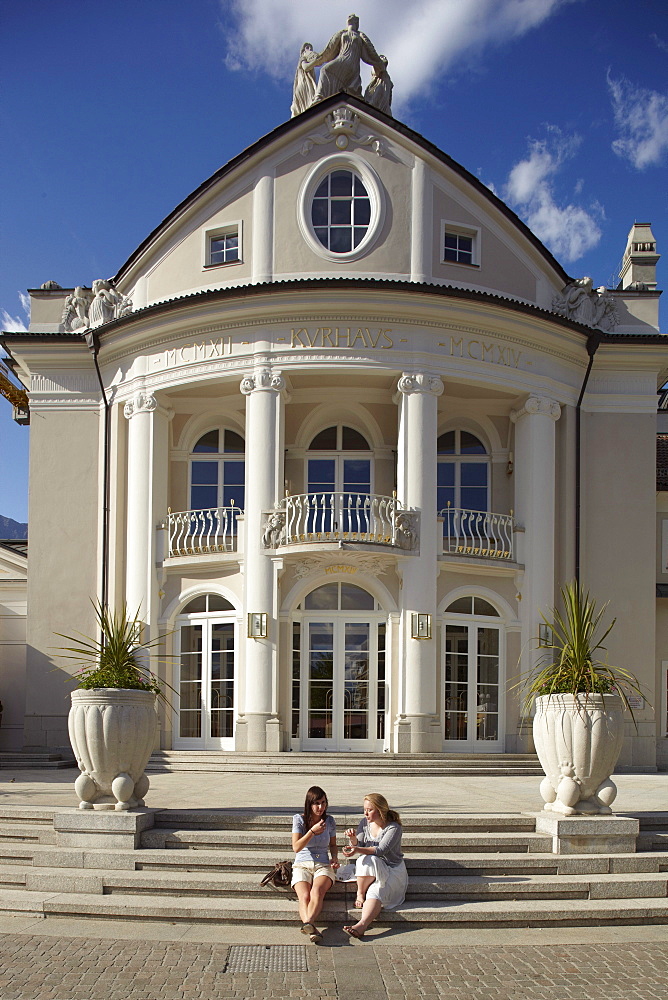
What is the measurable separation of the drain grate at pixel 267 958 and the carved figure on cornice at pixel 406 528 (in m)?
11.8

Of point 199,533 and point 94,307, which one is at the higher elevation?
point 94,307

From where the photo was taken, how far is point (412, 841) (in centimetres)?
1068

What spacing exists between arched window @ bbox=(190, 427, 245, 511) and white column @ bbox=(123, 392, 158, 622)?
138 centimetres

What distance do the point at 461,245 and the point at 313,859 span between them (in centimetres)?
1565

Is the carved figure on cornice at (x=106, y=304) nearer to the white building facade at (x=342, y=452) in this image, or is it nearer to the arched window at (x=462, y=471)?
the white building facade at (x=342, y=452)

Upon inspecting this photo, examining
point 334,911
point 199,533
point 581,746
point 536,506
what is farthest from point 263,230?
point 334,911

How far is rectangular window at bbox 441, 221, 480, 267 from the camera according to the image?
22.1 meters

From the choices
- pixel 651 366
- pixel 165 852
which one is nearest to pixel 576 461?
pixel 651 366

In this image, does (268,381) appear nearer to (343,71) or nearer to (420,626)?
(420,626)

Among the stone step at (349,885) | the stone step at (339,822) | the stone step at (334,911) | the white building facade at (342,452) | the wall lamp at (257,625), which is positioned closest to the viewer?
the stone step at (334,911)

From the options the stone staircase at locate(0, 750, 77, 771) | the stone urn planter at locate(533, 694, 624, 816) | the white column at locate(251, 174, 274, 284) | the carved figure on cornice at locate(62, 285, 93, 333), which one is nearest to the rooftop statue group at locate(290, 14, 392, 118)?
the white column at locate(251, 174, 274, 284)

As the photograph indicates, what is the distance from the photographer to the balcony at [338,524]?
20.1m

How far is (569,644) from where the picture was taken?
11.4 meters

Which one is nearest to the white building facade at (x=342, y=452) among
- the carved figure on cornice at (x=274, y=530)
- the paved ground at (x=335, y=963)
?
the carved figure on cornice at (x=274, y=530)
